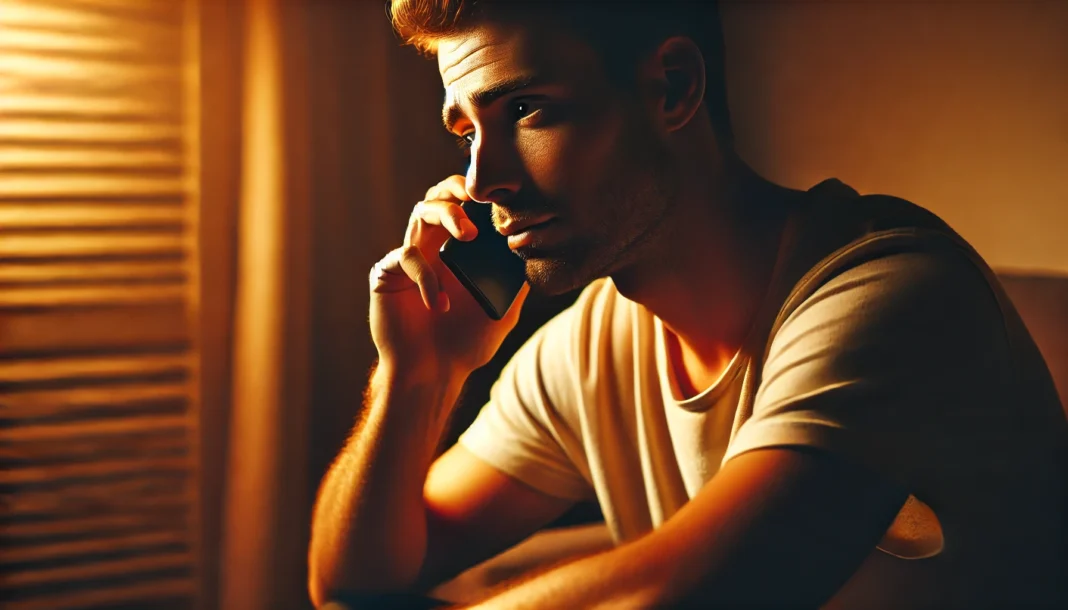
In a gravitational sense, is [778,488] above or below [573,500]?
above

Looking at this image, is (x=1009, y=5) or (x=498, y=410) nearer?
(x=1009, y=5)

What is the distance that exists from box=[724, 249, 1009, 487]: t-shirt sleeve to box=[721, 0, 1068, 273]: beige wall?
8.4 inches

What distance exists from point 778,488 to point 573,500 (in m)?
0.53

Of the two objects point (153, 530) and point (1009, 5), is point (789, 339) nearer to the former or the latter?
point (1009, 5)

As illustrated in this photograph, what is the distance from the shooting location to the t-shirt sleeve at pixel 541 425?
3.67 ft

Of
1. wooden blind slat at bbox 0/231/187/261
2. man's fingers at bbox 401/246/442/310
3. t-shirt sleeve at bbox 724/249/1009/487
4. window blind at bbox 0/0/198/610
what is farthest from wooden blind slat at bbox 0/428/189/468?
t-shirt sleeve at bbox 724/249/1009/487

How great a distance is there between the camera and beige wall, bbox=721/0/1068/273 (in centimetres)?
90

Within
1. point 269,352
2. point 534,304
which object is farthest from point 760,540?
point 269,352

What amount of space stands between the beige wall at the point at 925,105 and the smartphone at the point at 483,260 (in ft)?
1.03

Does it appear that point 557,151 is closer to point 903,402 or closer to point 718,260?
point 718,260

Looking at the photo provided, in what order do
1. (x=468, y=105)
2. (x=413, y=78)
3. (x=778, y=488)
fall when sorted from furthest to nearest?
(x=413, y=78) < (x=468, y=105) < (x=778, y=488)

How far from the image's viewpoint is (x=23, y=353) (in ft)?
3.91

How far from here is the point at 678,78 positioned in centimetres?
88

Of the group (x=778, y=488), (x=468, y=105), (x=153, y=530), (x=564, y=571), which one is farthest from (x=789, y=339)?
(x=153, y=530)
